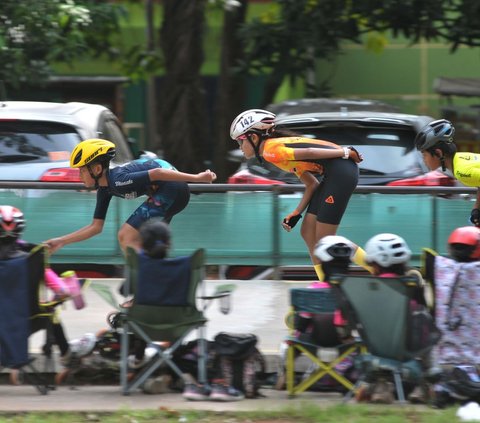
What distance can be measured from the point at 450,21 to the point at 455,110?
2018 millimetres

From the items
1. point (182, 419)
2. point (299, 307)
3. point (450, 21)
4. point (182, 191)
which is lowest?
point (182, 419)

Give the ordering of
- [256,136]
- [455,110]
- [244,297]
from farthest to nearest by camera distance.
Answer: [455,110]
[244,297]
[256,136]

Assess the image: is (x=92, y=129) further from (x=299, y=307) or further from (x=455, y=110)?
(x=455, y=110)

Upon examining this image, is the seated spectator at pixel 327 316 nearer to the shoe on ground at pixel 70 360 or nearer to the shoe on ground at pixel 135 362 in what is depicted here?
the shoe on ground at pixel 135 362

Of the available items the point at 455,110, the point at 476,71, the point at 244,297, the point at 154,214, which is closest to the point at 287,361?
the point at 154,214

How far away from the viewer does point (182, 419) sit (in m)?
6.63

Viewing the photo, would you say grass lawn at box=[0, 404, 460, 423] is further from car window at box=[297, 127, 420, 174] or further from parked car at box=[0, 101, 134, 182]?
car window at box=[297, 127, 420, 174]

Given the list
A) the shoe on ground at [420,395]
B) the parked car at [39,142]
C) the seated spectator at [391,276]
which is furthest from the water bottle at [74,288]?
the parked car at [39,142]

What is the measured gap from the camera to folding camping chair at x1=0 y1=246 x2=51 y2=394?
7.08 meters

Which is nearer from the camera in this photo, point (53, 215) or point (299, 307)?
point (299, 307)

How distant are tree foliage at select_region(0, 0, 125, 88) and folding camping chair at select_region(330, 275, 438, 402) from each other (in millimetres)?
7641

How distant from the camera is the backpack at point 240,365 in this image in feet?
23.7

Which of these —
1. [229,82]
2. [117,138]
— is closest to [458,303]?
[117,138]

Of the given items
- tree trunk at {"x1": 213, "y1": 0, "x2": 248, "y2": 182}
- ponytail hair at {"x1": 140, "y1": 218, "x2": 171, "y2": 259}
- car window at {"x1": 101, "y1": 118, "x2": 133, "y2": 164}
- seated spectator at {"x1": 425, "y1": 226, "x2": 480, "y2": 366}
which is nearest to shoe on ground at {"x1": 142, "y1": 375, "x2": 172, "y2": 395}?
ponytail hair at {"x1": 140, "y1": 218, "x2": 171, "y2": 259}
